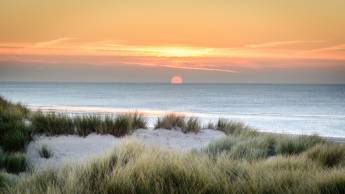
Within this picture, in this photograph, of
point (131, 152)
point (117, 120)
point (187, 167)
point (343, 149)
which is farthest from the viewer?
point (117, 120)

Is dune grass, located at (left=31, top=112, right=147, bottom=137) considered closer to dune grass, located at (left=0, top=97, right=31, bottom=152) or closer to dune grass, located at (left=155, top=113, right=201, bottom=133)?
dune grass, located at (left=0, top=97, right=31, bottom=152)

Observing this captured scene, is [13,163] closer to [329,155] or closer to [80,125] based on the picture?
[80,125]

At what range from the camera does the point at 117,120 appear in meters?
12.2

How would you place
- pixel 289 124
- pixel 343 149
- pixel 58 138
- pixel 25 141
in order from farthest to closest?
pixel 289 124, pixel 58 138, pixel 25 141, pixel 343 149

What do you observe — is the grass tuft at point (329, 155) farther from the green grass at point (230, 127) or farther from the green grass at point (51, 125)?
the green grass at point (51, 125)

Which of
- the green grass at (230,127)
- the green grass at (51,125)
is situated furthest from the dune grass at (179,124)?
the green grass at (51,125)

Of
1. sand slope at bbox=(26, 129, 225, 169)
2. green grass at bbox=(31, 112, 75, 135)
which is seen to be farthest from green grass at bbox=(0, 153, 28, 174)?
green grass at bbox=(31, 112, 75, 135)

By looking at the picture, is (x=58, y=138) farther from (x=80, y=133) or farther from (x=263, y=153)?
(x=263, y=153)

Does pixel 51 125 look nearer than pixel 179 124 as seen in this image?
Yes

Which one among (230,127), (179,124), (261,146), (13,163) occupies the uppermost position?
(179,124)

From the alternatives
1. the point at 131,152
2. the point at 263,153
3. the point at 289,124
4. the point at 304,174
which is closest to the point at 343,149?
the point at 263,153

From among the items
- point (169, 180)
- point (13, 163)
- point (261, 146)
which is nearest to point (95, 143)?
point (13, 163)

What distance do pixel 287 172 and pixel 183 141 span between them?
245 inches

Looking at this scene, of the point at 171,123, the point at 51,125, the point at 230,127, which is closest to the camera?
the point at 51,125
